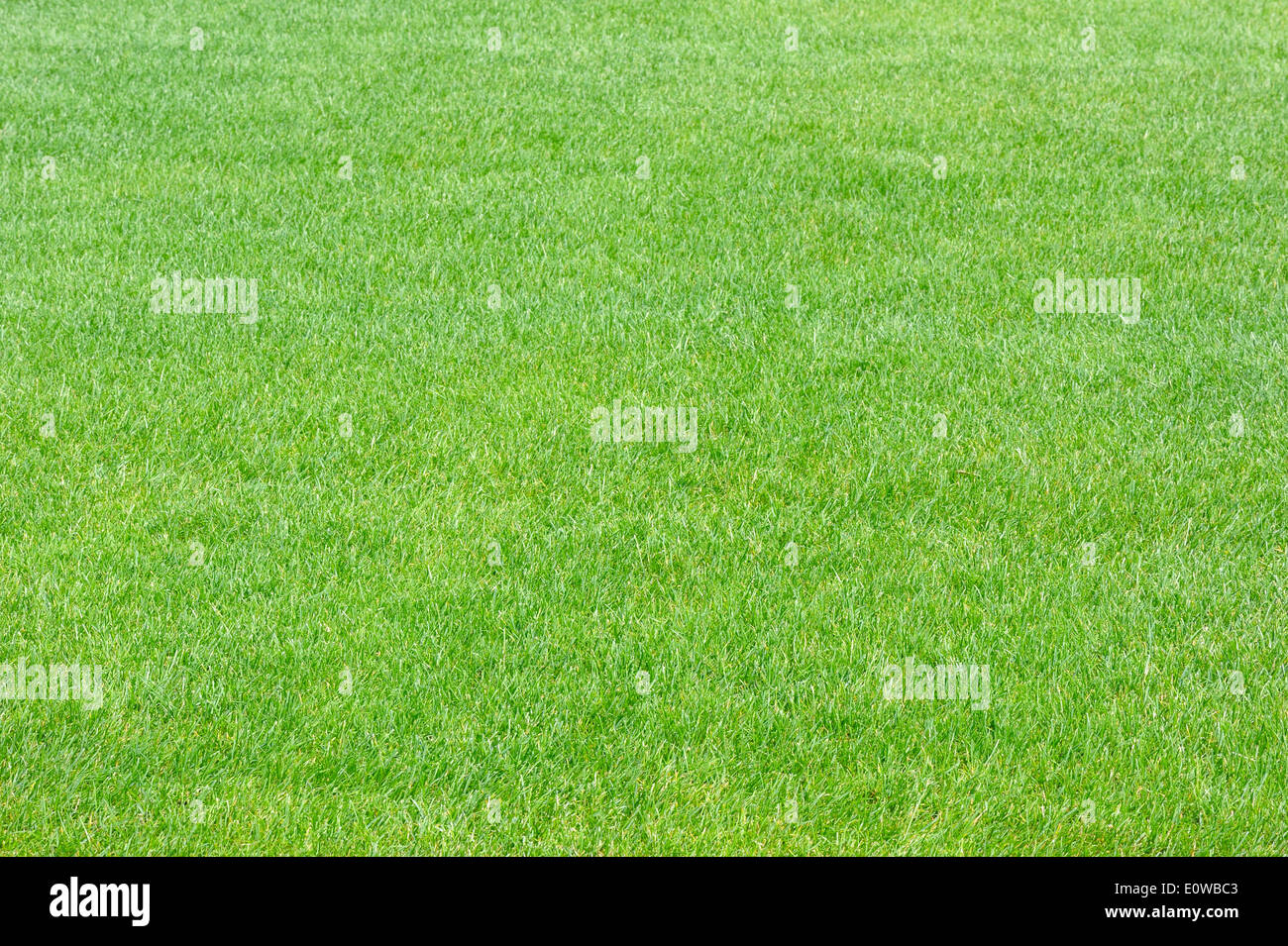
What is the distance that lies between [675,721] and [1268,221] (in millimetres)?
7491

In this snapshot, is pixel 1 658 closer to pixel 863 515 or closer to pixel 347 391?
pixel 347 391

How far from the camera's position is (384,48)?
13.6m

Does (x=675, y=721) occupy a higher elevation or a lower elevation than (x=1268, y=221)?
lower

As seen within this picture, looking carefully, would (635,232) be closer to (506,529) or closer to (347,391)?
(347,391)

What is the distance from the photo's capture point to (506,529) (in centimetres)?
586

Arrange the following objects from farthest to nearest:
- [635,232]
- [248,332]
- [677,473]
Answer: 1. [635,232]
2. [248,332]
3. [677,473]

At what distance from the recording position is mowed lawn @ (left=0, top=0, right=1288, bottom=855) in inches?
173

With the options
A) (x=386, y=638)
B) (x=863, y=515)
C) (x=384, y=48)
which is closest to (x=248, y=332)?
(x=386, y=638)

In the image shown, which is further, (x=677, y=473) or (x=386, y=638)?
(x=677, y=473)

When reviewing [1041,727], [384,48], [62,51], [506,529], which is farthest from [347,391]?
[62,51]

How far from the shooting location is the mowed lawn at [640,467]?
440cm

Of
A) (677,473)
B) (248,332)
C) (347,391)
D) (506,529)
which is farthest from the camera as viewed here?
(248,332)

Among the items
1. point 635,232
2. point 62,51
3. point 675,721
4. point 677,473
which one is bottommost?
point 675,721

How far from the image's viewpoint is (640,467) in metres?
6.45
